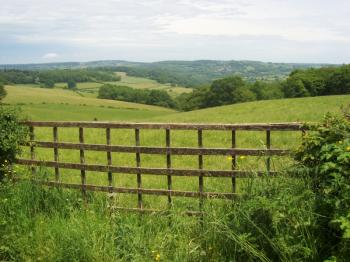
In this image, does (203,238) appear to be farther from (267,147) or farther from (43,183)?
(43,183)

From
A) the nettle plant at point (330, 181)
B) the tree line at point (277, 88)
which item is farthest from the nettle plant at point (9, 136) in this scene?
the tree line at point (277, 88)

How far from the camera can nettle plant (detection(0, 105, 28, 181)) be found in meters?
8.19

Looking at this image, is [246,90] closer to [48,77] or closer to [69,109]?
[69,109]

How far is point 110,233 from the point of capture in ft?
18.5

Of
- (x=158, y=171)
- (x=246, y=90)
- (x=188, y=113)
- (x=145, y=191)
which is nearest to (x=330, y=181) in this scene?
(x=158, y=171)

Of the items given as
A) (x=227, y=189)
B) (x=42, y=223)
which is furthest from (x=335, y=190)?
(x=42, y=223)

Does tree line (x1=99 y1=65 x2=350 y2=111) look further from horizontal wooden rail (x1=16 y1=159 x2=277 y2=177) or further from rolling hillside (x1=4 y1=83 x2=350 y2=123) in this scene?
horizontal wooden rail (x1=16 y1=159 x2=277 y2=177)

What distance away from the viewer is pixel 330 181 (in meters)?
4.66

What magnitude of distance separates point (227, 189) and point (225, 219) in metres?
1.54

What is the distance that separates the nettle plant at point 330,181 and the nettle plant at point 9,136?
5381mm

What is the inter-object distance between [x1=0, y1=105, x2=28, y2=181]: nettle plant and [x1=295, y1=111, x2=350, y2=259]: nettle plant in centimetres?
538

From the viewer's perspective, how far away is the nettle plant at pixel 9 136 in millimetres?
8188

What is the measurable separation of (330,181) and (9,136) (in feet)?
19.4

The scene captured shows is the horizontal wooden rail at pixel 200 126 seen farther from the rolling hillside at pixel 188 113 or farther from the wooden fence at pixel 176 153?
the rolling hillside at pixel 188 113
